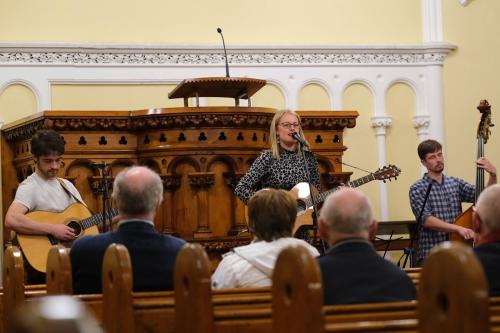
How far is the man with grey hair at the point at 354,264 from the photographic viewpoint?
2.93 metres

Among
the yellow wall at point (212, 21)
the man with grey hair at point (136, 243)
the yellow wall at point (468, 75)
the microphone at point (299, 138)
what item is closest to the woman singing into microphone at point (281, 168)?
the microphone at point (299, 138)

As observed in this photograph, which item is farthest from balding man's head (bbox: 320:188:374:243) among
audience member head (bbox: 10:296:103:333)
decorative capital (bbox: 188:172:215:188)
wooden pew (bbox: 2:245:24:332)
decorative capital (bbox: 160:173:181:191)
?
decorative capital (bbox: 160:173:181:191)

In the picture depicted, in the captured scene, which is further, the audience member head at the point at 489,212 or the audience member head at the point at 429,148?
the audience member head at the point at 429,148

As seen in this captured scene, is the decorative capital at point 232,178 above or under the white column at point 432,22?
under

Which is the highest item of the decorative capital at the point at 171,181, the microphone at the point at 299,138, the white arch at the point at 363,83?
the white arch at the point at 363,83

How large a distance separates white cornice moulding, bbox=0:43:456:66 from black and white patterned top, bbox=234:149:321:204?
9.59 feet

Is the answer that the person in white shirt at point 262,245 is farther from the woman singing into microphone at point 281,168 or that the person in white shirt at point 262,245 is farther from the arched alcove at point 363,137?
the arched alcove at point 363,137

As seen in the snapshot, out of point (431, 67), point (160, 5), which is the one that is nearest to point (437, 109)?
point (431, 67)

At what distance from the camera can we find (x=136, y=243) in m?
3.78

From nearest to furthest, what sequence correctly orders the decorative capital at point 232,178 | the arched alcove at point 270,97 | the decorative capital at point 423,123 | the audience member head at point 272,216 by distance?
the audience member head at point 272,216 < the decorative capital at point 232,178 < the arched alcove at point 270,97 < the decorative capital at point 423,123

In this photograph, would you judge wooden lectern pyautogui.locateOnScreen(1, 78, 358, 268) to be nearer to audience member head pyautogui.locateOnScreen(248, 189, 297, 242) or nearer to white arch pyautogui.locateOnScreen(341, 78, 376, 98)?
white arch pyautogui.locateOnScreen(341, 78, 376, 98)

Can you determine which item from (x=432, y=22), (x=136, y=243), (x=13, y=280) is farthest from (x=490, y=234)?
(x=432, y=22)

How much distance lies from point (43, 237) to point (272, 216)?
263 cm

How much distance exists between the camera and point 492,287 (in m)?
3.37
